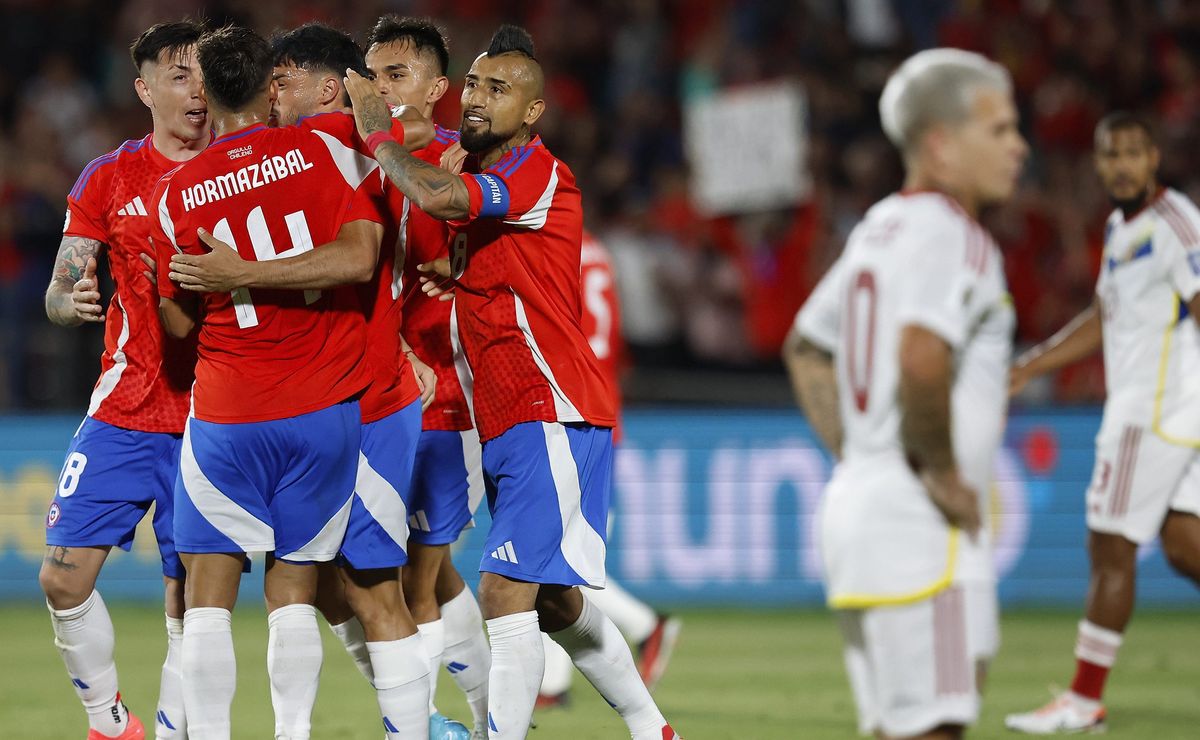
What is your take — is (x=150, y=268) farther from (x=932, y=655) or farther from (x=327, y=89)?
(x=932, y=655)

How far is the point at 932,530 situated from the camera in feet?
13.5

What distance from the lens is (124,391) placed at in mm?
6035

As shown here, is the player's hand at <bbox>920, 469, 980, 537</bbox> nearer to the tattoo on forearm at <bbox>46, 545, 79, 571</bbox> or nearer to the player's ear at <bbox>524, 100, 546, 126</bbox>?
the player's ear at <bbox>524, 100, 546, 126</bbox>

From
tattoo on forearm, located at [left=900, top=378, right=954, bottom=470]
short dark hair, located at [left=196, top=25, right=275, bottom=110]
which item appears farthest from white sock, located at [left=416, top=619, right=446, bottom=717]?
tattoo on forearm, located at [left=900, top=378, right=954, bottom=470]

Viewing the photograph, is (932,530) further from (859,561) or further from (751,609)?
(751,609)

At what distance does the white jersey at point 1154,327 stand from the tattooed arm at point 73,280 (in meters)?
4.76

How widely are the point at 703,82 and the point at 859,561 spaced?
12029mm

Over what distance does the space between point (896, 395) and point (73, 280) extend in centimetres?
336

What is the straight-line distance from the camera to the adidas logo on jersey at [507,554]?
540cm

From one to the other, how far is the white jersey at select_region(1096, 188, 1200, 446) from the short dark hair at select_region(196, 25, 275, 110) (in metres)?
4.42

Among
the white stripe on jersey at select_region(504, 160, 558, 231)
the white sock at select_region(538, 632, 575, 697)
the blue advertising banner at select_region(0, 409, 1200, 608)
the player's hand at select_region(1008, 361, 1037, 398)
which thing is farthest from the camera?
the blue advertising banner at select_region(0, 409, 1200, 608)

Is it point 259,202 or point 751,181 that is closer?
point 259,202

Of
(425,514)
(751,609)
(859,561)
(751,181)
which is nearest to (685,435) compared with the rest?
(751,609)

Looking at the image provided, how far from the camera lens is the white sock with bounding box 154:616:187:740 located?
5.86m
